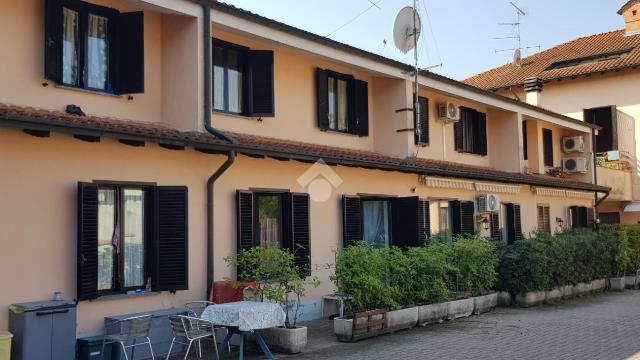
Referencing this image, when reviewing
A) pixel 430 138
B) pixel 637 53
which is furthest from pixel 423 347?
pixel 637 53

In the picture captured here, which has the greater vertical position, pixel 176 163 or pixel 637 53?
pixel 637 53

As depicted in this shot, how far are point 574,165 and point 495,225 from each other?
7.28 m

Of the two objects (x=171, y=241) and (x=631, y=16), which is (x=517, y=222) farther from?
(x=631, y=16)

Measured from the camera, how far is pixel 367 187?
1448 cm

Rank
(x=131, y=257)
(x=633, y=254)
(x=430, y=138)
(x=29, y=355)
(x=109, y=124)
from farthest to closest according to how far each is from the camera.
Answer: (x=633, y=254) → (x=430, y=138) → (x=131, y=257) → (x=109, y=124) → (x=29, y=355)

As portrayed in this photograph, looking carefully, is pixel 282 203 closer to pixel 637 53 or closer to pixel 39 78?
pixel 39 78

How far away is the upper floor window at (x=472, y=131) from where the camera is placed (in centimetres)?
1952

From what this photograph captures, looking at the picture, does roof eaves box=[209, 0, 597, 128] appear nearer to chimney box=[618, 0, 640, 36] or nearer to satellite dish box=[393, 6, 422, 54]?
satellite dish box=[393, 6, 422, 54]

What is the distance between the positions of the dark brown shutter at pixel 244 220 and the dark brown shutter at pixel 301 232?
3.75 feet

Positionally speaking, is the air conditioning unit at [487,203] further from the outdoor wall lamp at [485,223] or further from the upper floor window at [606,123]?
the upper floor window at [606,123]

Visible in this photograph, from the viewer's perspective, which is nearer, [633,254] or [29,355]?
[29,355]

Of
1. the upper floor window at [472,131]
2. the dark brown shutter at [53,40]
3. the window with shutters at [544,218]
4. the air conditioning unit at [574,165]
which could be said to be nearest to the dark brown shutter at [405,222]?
the upper floor window at [472,131]

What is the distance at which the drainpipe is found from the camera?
10.6m

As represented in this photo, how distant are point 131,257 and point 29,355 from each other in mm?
2443
